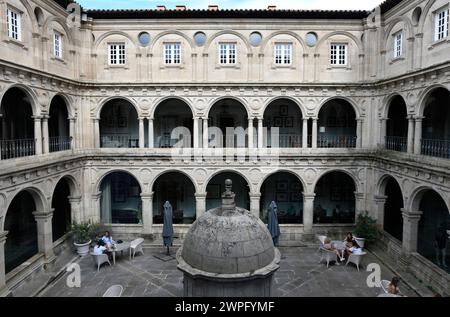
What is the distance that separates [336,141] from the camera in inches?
839

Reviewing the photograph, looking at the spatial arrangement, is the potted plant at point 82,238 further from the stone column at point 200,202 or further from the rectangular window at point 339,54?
the rectangular window at point 339,54

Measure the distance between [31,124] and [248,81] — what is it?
41.4ft

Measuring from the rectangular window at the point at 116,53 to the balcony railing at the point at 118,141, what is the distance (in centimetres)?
512

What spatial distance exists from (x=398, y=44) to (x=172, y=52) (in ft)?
40.1

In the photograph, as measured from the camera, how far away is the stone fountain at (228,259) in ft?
25.0

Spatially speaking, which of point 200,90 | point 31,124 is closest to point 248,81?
point 200,90

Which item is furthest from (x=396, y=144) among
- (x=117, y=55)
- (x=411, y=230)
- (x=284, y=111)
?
(x=117, y=55)

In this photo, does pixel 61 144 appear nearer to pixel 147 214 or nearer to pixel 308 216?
pixel 147 214

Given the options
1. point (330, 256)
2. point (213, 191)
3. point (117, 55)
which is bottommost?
point (330, 256)

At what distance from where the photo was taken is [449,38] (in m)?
12.8

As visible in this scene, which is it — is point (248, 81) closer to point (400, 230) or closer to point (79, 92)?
point (79, 92)

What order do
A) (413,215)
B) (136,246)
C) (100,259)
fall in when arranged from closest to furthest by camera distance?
(100,259)
(413,215)
(136,246)

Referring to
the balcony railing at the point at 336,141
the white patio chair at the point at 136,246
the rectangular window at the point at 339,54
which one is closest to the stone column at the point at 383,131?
the balcony railing at the point at 336,141
